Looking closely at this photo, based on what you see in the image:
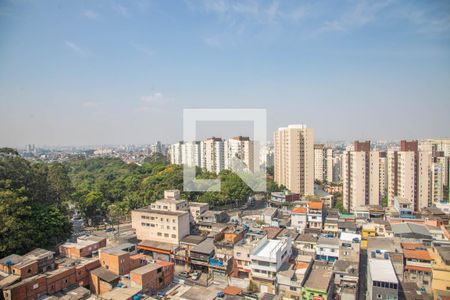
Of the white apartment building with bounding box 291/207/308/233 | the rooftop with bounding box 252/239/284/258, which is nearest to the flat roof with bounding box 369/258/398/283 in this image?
the rooftop with bounding box 252/239/284/258

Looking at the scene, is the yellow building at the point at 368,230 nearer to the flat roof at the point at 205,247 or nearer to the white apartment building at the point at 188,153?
the flat roof at the point at 205,247

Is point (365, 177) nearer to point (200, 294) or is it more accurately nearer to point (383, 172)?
point (383, 172)

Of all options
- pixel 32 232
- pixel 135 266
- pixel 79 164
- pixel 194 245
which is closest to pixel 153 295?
pixel 135 266

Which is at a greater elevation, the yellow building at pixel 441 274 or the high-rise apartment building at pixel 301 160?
the high-rise apartment building at pixel 301 160

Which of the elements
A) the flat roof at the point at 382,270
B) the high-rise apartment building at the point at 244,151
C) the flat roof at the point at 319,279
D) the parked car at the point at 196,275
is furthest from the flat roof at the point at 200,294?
the high-rise apartment building at the point at 244,151

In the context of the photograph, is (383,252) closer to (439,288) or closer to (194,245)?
(439,288)

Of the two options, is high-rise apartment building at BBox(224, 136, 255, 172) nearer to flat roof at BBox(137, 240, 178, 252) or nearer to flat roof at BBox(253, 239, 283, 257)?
flat roof at BBox(137, 240, 178, 252)
